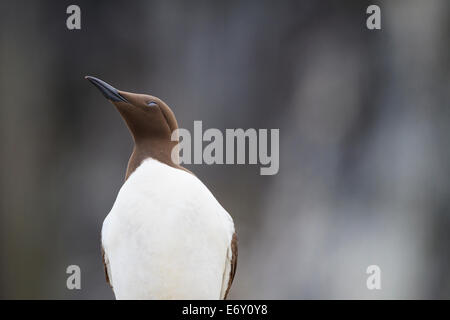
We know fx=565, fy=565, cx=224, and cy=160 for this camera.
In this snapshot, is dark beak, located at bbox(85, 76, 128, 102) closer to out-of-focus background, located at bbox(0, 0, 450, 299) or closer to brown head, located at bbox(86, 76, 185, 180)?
brown head, located at bbox(86, 76, 185, 180)

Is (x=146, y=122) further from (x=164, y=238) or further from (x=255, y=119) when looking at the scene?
(x=255, y=119)

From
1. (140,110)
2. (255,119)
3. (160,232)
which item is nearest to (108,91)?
(140,110)

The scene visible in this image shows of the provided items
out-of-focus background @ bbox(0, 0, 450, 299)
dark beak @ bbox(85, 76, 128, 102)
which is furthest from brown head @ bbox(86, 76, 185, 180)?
out-of-focus background @ bbox(0, 0, 450, 299)

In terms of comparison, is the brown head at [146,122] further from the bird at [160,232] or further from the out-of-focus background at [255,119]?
the out-of-focus background at [255,119]

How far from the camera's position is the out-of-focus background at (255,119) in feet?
4.36

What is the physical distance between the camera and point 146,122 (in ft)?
2.21

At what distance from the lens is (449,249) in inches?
55.7

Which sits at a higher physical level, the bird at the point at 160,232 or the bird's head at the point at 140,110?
the bird's head at the point at 140,110

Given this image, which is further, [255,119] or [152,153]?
[255,119]

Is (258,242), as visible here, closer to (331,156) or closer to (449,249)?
(331,156)

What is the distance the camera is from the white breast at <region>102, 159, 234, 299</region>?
62cm

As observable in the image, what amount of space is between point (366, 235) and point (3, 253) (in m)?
0.86

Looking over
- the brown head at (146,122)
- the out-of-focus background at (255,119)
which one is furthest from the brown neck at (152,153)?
the out-of-focus background at (255,119)
